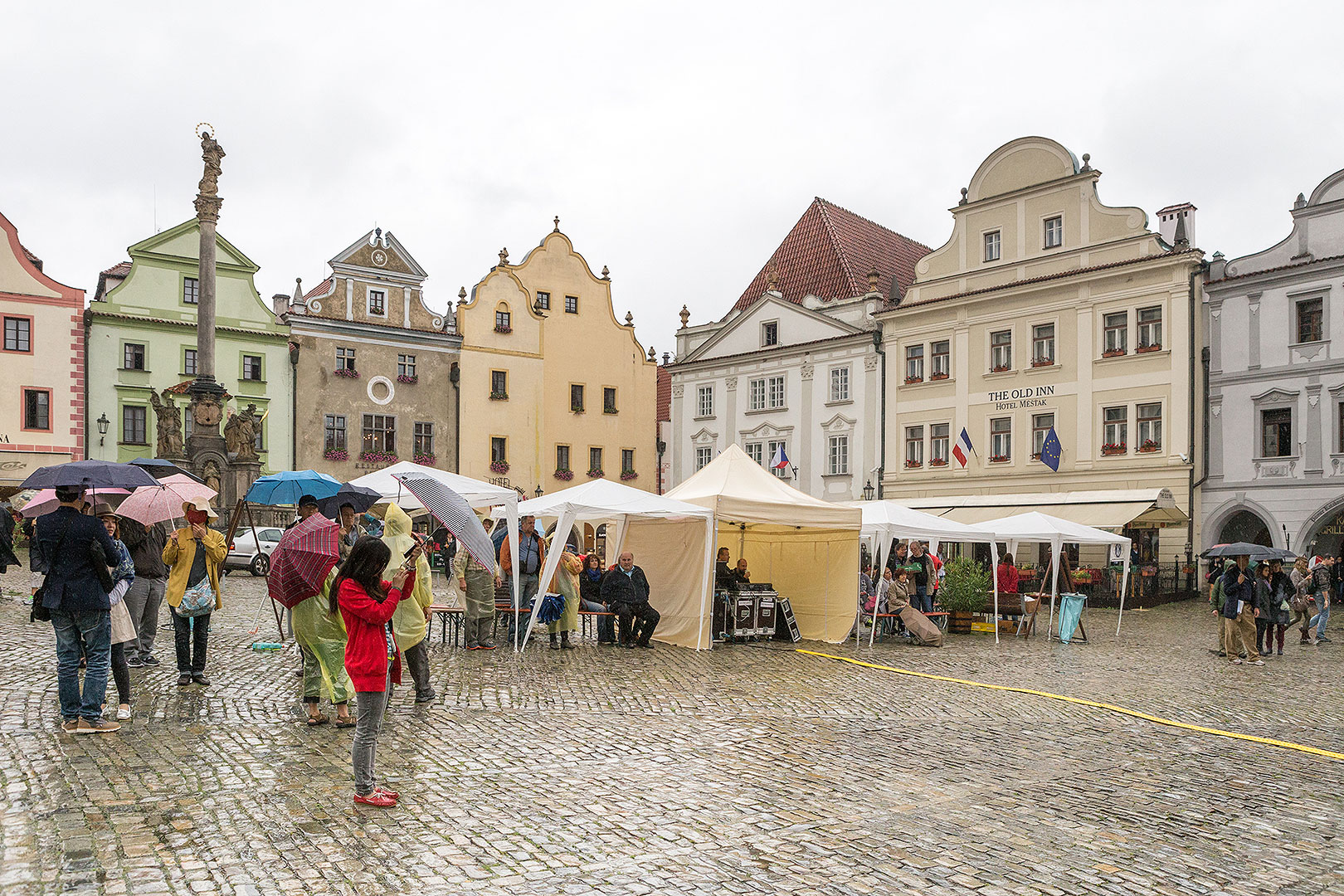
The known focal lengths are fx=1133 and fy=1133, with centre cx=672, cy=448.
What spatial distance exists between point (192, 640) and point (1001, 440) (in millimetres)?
30045

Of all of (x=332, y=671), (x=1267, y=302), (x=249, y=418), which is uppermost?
(x=1267, y=302)

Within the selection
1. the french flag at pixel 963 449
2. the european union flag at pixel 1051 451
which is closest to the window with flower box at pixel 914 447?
the french flag at pixel 963 449

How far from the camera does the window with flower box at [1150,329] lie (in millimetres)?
33125

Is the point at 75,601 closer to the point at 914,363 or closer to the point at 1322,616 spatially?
the point at 1322,616

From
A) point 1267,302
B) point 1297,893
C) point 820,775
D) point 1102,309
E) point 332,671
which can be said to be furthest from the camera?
point 1102,309

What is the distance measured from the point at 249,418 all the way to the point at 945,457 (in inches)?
886

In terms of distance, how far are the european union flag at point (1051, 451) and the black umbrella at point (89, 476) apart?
92.3 feet

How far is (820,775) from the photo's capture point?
8.09 meters

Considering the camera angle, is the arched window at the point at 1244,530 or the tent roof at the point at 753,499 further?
the arched window at the point at 1244,530

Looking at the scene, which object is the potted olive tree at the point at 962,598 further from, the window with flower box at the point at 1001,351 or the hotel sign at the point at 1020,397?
the window with flower box at the point at 1001,351

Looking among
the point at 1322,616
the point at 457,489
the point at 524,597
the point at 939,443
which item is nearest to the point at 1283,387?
the point at 939,443

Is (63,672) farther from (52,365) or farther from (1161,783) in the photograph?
(52,365)

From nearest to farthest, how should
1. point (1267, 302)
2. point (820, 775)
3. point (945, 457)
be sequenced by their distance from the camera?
point (820, 775)
point (1267, 302)
point (945, 457)

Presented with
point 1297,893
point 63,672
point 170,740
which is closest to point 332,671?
point 170,740
